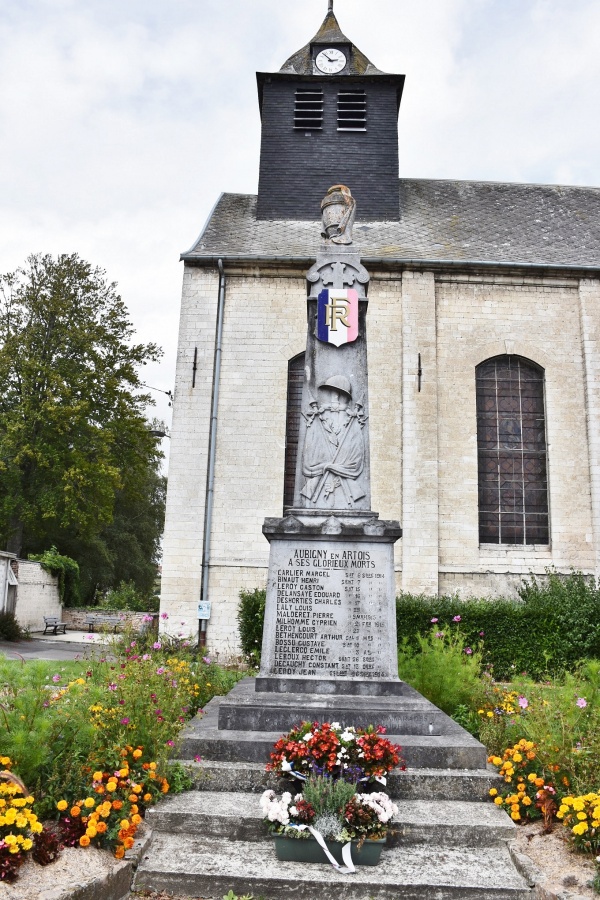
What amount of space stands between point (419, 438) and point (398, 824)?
10326 mm

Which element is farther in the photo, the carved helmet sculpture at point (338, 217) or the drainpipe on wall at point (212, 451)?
the drainpipe on wall at point (212, 451)

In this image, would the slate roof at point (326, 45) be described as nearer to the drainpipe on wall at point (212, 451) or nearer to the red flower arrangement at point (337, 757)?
the drainpipe on wall at point (212, 451)

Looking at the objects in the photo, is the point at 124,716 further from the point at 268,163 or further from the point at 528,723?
the point at 268,163

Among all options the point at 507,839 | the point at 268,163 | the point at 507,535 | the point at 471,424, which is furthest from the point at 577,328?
the point at 507,839

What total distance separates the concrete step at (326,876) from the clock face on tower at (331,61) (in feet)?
57.5

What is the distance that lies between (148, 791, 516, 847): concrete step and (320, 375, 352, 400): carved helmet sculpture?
3631 mm

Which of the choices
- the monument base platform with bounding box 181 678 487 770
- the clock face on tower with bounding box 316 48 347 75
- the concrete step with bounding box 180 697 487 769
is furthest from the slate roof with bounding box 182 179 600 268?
the concrete step with bounding box 180 697 487 769

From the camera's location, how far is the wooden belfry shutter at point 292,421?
1407 centimetres

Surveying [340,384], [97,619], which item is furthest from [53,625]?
[340,384]

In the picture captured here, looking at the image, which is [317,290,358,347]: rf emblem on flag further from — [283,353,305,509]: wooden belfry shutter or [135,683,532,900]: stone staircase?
[283,353,305,509]: wooden belfry shutter

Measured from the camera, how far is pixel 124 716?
4.67 metres

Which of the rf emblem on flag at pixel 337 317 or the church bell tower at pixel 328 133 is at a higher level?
the church bell tower at pixel 328 133

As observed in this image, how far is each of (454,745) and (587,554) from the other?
10.0m

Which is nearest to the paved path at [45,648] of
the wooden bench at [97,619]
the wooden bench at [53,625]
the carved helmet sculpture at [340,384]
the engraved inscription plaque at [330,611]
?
the wooden bench at [53,625]
